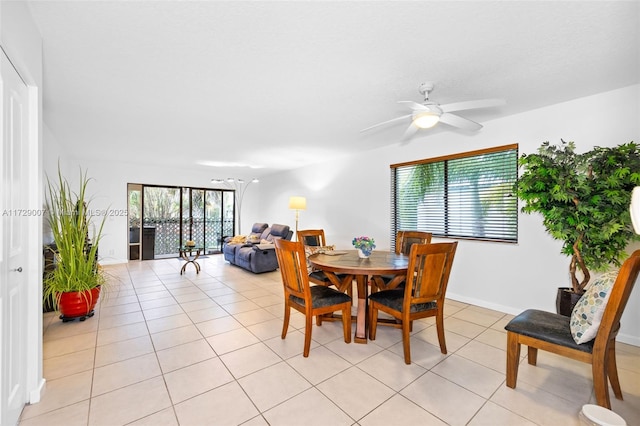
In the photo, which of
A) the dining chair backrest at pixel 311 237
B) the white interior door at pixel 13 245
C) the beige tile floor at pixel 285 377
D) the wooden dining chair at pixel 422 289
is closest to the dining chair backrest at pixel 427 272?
the wooden dining chair at pixel 422 289

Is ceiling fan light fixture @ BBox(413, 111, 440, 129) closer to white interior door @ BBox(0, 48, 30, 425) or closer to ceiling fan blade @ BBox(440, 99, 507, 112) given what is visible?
ceiling fan blade @ BBox(440, 99, 507, 112)

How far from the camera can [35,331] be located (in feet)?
5.61

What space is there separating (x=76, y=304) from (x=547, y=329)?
13.9ft

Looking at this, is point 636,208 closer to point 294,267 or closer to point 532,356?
point 532,356

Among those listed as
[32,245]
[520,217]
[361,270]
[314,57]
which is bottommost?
[361,270]

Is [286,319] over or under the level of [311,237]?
under

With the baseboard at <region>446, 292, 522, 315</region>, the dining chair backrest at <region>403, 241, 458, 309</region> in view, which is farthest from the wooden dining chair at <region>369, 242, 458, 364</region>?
the baseboard at <region>446, 292, 522, 315</region>

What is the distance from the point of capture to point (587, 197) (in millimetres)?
2301

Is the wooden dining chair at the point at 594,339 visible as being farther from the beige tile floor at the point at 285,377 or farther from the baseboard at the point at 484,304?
the baseboard at the point at 484,304

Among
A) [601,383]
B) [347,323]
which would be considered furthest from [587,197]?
[347,323]

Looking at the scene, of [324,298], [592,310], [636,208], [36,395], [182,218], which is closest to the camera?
[636,208]

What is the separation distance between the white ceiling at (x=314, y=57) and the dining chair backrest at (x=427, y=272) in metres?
1.48

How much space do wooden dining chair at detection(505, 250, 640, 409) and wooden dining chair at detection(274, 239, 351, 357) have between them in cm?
127

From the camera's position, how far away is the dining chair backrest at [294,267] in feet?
7.50
